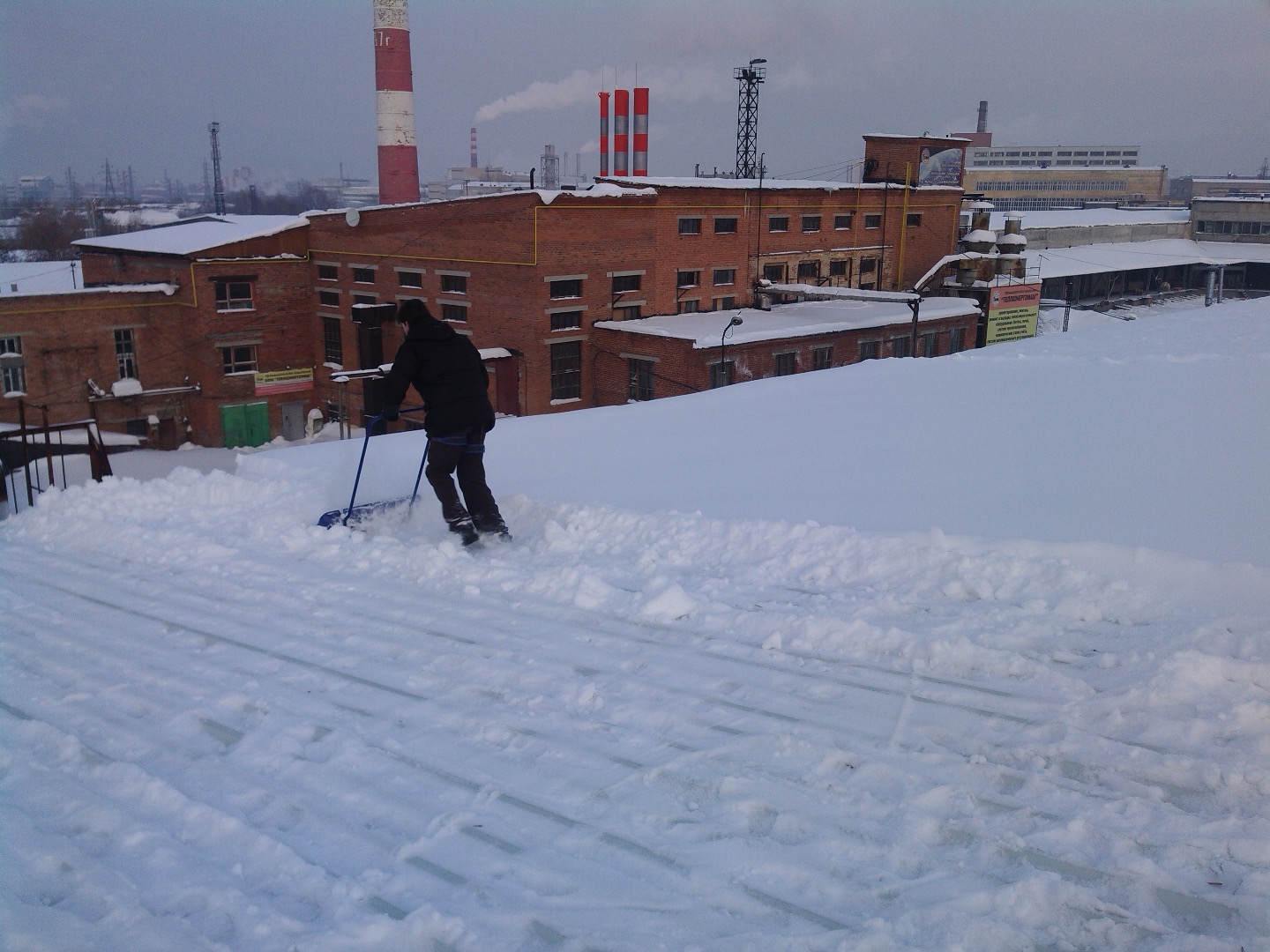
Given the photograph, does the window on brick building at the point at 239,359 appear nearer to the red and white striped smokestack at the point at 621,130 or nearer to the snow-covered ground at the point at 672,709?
the red and white striped smokestack at the point at 621,130

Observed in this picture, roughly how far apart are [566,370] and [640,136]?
821 inches

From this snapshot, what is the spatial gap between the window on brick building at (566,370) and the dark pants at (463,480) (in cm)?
2060

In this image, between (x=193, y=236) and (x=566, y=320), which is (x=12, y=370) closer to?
(x=193, y=236)

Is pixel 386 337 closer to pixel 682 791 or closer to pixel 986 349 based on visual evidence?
pixel 986 349

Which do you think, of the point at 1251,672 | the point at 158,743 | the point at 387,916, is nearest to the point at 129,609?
the point at 158,743

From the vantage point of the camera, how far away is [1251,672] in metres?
3.46

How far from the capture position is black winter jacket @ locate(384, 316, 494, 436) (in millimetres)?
5582

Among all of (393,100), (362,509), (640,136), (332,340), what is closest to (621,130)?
(640,136)

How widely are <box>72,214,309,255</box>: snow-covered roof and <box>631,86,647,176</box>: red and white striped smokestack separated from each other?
55.6 ft

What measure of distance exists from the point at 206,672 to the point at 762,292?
29.0 meters

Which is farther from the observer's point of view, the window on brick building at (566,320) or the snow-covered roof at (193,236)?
the snow-covered roof at (193,236)

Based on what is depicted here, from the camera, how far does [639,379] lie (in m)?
25.5

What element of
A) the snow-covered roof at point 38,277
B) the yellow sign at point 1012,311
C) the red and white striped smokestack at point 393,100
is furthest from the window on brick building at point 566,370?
the snow-covered roof at point 38,277

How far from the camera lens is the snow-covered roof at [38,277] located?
31625mm
